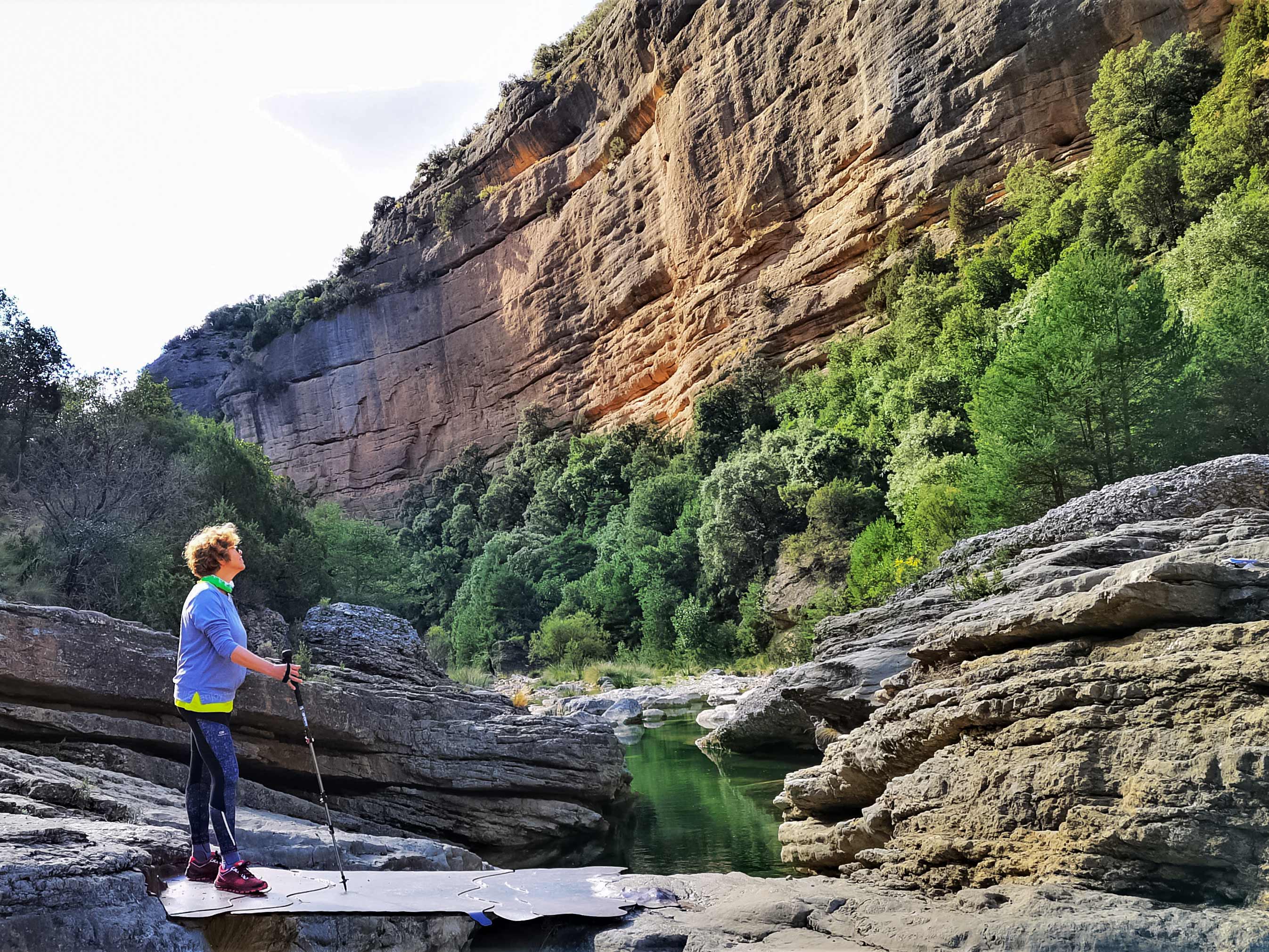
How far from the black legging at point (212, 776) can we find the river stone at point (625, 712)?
58.5 ft

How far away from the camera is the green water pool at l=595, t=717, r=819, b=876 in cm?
965

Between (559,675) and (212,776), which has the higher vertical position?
(212,776)

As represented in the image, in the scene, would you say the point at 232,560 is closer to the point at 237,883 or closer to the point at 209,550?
the point at 209,550

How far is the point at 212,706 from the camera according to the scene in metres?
5.32

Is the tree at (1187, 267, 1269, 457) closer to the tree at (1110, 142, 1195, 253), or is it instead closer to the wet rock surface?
the tree at (1110, 142, 1195, 253)

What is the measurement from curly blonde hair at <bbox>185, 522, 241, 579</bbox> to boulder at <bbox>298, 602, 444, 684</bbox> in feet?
24.3

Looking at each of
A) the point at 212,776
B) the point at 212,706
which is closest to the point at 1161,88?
the point at 212,706

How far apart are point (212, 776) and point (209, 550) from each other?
137 centimetres

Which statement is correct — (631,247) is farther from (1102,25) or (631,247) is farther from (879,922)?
(879,922)

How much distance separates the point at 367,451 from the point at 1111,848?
68.2m

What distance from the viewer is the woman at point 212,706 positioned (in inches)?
208

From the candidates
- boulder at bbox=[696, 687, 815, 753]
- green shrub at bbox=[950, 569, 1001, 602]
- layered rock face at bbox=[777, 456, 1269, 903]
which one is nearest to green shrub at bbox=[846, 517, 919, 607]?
boulder at bbox=[696, 687, 815, 753]

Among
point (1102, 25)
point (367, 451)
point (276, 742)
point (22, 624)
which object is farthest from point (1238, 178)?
point (367, 451)

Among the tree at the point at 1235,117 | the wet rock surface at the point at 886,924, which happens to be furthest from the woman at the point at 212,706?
the tree at the point at 1235,117
